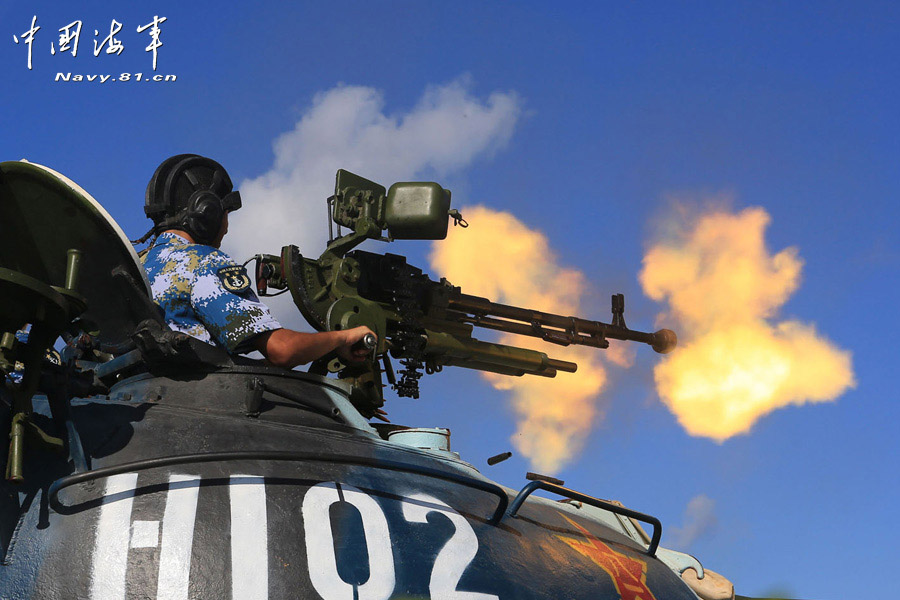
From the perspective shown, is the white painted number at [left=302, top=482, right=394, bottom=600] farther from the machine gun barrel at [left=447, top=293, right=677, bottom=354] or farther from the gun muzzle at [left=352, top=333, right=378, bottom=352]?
the machine gun barrel at [left=447, top=293, right=677, bottom=354]

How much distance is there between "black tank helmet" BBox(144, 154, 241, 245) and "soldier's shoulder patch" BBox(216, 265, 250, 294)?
1.41 ft

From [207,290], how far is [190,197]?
0.75 m

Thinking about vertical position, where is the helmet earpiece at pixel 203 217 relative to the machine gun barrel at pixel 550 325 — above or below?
below

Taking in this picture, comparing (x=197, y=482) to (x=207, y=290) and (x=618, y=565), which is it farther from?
(x=618, y=565)

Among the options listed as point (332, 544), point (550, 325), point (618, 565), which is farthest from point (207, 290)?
point (550, 325)

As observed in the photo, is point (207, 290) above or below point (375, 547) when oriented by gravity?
above

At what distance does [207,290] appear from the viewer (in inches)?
186

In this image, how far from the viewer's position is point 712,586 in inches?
269

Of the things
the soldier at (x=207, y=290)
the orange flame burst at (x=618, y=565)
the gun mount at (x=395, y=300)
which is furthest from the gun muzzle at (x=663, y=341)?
the soldier at (x=207, y=290)

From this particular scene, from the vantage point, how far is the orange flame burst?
501 cm

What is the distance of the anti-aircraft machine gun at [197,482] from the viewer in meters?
3.57

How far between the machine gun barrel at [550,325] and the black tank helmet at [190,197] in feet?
13.3

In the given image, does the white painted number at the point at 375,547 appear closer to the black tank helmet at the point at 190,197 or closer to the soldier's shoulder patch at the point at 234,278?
the soldier's shoulder patch at the point at 234,278

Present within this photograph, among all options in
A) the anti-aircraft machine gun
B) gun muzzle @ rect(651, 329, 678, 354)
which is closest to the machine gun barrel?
gun muzzle @ rect(651, 329, 678, 354)
